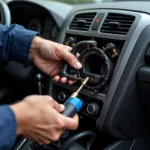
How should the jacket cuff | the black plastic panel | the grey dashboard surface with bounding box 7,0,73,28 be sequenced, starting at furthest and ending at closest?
the grey dashboard surface with bounding box 7,0,73,28
the jacket cuff
the black plastic panel

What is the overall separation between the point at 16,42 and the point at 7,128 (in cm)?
46

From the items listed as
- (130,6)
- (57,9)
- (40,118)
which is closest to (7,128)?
(40,118)

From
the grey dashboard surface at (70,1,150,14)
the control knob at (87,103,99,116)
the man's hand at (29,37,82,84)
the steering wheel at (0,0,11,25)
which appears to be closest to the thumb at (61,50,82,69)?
the man's hand at (29,37,82,84)

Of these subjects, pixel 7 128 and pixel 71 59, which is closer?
pixel 7 128

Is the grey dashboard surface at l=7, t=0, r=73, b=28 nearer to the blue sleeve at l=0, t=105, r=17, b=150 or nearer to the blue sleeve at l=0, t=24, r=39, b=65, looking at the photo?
the blue sleeve at l=0, t=24, r=39, b=65

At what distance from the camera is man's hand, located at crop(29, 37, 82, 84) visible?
3.41 feet

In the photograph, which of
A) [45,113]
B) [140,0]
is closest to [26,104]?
[45,113]

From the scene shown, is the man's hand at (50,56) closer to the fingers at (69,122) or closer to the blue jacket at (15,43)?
the blue jacket at (15,43)

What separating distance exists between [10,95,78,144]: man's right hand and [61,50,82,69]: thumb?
0.28m

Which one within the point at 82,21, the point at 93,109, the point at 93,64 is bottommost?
the point at 93,109

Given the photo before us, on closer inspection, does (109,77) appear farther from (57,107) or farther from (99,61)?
(57,107)

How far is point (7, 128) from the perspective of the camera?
72 centimetres

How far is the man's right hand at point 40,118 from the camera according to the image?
745 millimetres

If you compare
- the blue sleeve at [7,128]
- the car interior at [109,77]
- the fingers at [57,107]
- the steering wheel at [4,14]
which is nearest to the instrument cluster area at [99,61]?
the car interior at [109,77]
